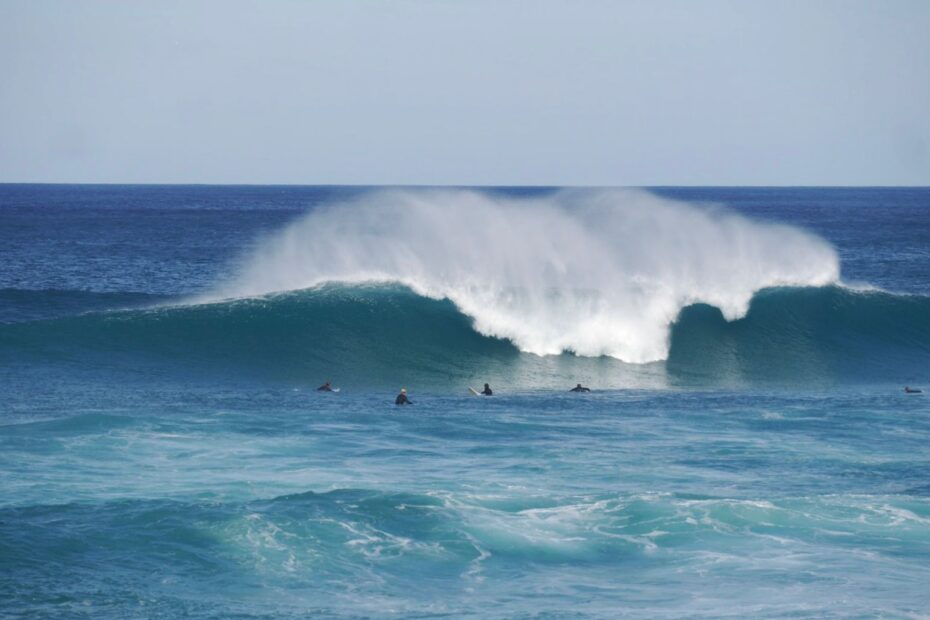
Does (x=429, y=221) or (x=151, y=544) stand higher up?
(x=429, y=221)

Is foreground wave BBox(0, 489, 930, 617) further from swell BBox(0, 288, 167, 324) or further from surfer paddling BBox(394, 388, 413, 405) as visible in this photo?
swell BBox(0, 288, 167, 324)

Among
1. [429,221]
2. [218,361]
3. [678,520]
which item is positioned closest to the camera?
[678,520]

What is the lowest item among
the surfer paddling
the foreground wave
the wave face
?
the foreground wave

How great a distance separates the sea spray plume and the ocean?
0.32ft

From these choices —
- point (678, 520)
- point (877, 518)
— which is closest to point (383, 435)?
→ point (678, 520)

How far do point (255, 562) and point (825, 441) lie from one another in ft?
34.9

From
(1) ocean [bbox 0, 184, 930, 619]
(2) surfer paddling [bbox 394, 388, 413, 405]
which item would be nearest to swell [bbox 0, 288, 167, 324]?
(1) ocean [bbox 0, 184, 930, 619]

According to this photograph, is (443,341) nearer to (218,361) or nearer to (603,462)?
(218,361)

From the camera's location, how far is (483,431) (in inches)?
811

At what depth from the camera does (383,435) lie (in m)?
20.3

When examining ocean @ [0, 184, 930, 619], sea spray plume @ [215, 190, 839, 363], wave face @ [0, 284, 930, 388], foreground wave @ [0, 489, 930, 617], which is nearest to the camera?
foreground wave @ [0, 489, 930, 617]

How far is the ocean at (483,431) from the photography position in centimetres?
1323

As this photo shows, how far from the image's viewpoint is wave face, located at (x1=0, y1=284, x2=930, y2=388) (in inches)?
1094

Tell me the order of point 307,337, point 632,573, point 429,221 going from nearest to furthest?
point 632,573 < point 307,337 < point 429,221
